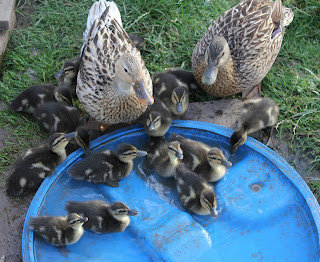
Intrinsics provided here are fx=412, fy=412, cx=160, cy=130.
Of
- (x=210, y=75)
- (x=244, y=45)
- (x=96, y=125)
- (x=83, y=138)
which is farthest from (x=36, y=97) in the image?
(x=244, y=45)

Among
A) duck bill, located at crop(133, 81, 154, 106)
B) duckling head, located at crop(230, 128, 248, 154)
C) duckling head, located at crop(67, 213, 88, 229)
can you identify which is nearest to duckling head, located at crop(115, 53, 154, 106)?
duck bill, located at crop(133, 81, 154, 106)

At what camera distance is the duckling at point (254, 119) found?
2.72 metres

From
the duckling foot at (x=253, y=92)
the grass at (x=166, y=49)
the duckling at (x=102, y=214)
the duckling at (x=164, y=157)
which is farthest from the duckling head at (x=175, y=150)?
the duckling foot at (x=253, y=92)

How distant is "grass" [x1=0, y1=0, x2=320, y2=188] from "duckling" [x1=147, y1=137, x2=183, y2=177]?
690 mm

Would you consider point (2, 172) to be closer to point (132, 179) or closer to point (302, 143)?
point (132, 179)

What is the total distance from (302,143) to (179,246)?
4.16 ft

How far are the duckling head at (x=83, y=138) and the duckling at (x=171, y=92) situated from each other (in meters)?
0.64

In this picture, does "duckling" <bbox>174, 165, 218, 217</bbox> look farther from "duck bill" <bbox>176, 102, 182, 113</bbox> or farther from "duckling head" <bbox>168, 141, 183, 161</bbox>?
"duck bill" <bbox>176, 102, 182, 113</bbox>

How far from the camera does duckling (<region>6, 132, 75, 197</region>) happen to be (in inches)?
101

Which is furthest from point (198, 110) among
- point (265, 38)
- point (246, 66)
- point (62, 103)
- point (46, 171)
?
point (46, 171)

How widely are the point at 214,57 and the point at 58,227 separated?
148 centimetres

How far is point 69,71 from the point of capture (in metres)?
3.04

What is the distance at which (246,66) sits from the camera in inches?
118

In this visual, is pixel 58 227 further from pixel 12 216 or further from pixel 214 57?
pixel 214 57
